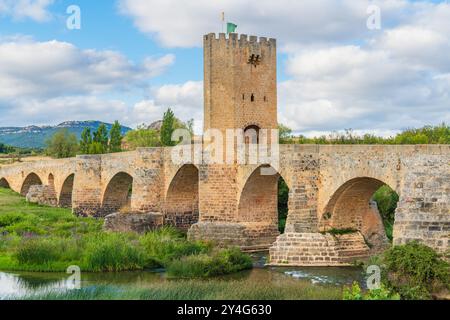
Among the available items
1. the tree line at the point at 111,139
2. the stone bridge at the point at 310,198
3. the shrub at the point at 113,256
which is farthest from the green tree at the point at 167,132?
the shrub at the point at 113,256

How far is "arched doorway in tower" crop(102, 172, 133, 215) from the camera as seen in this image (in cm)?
3847

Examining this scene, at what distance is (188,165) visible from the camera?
30.2 m

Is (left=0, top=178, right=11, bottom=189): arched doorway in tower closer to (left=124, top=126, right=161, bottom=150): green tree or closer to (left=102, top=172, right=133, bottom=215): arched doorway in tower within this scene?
(left=124, top=126, right=161, bottom=150): green tree

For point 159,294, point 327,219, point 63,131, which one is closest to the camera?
point 159,294

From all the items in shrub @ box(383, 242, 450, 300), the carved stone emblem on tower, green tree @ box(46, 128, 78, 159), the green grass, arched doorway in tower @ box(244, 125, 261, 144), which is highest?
the carved stone emblem on tower

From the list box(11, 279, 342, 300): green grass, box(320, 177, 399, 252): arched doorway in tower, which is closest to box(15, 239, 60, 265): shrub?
box(11, 279, 342, 300): green grass

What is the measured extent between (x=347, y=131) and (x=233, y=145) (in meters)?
15.5

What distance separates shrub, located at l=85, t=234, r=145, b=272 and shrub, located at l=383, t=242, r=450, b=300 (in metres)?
8.97

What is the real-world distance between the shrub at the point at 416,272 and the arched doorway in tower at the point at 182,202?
16040 mm

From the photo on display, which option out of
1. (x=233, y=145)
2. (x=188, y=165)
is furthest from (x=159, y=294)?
(x=188, y=165)

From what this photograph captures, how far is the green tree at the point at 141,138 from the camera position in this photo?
59875 millimetres
